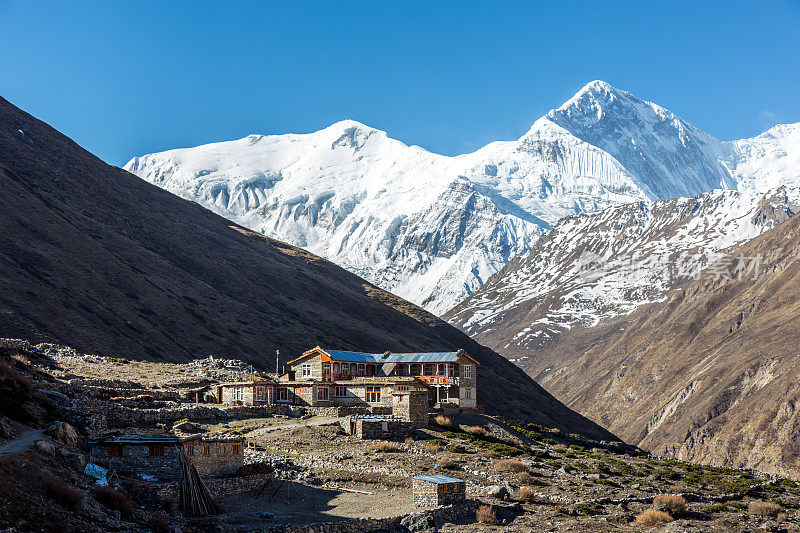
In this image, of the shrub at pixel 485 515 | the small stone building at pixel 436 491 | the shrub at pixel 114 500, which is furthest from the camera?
the shrub at pixel 485 515

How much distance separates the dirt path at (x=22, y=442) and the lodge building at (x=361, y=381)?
29600 mm

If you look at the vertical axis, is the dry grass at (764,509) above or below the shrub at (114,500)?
below

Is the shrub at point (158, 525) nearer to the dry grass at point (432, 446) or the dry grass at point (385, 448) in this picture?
the dry grass at point (385, 448)

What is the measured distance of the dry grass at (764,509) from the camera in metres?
47.8

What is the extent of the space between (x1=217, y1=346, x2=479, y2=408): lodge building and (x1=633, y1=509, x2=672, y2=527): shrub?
26403 millimetres

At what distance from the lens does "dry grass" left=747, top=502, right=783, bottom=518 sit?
47.8 metres

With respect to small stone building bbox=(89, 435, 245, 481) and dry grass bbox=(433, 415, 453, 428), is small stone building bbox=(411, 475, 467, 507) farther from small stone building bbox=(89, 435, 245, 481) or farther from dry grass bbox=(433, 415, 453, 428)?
dry grass bbox=(433, 415, 453, 428)

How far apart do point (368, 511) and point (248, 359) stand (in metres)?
85.8

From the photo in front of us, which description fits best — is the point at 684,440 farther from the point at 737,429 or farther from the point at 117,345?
the point at 117,345

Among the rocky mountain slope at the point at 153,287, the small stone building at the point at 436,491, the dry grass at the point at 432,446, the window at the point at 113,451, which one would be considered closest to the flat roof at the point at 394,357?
the dry grass at the point at 432,446

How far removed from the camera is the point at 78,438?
34.7 metres

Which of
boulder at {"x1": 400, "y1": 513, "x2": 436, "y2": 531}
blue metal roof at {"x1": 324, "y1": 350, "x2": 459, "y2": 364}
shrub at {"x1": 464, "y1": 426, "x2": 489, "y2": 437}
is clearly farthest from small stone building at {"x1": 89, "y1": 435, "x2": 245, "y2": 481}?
blue metal roof at {"x1": 324, "y1": 350, "x2": 459, "y2": 364}

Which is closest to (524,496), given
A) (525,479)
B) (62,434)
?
(525,479)

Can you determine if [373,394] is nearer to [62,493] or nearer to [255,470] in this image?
[255,470]
